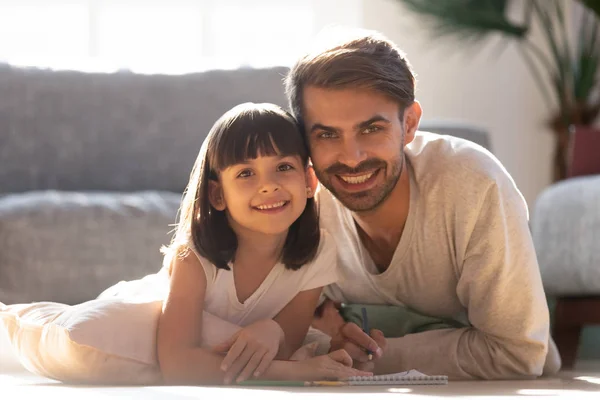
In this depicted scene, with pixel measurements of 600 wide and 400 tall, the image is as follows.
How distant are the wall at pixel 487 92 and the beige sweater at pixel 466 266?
8.24ft

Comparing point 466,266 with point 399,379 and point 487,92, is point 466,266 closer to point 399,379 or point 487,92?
point 399,379

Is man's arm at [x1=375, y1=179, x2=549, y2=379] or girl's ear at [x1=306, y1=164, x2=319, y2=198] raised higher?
girl's ear at [x1=306, y1=164, x2=319, y2=198]

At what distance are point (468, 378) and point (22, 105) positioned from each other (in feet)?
5.12

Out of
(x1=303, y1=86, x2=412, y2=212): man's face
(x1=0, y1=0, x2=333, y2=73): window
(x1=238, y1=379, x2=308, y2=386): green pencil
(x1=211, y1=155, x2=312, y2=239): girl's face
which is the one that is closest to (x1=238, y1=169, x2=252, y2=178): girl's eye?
(x1=211, y1=155, x2=312, y2=239): girl's face

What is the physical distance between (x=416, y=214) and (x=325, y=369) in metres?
0.46

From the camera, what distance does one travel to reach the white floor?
3.98 feet

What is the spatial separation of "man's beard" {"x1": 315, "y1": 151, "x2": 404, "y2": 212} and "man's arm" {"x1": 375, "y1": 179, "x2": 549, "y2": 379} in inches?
6.9

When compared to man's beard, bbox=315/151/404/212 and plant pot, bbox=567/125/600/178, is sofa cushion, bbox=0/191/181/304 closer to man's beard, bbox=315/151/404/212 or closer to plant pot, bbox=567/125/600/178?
man's beard, bbox=315/151/404/212

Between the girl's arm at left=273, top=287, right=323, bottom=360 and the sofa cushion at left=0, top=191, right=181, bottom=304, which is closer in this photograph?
the girl's arm at left=273, top=287, right=323, bottom=360

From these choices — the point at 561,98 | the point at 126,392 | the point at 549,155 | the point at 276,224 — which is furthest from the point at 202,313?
the point at 549,155

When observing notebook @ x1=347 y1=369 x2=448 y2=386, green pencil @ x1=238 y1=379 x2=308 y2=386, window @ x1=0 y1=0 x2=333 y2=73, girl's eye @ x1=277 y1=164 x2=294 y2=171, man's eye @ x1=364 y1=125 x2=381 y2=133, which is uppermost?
window @ x1=0 y1=0 x2=333 y2=73

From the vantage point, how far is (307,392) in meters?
1.30

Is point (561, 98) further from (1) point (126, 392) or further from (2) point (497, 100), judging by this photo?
(1) point (126, 392)

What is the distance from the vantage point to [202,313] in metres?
1.68
